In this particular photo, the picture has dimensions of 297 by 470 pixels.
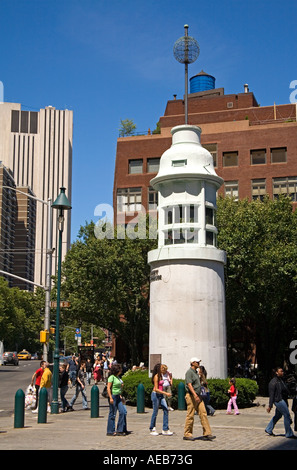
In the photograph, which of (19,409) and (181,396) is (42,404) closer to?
(19,409)

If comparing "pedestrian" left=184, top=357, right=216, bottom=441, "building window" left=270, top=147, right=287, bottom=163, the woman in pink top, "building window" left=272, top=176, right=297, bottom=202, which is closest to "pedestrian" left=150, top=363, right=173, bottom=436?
"pedestrian" left=184, top=357, right=216, bottom=441

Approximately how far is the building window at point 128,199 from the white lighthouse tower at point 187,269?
109ft

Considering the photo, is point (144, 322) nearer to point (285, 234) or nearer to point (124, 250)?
point (124, 250)

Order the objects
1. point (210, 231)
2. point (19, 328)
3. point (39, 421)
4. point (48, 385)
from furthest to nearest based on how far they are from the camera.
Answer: point (19, 328) → point (210, 231) → point (48, 385) → point (39, 421)

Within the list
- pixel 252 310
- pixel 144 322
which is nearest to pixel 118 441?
pixel 252 310

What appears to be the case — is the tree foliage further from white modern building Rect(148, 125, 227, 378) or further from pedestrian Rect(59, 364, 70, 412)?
pedestrian Rect(59, 364, 70, 412)

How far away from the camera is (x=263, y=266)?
101 feet

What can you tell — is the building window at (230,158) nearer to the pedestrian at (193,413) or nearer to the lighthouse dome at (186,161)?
the lighthouse dome at (186,161)

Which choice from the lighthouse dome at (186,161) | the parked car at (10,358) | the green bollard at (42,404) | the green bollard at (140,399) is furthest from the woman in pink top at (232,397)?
the parked car at (10,358)

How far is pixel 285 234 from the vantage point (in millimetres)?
33719

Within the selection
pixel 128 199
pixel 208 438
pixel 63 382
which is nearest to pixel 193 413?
Result: pixel 208 438

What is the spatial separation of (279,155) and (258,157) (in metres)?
1.97
